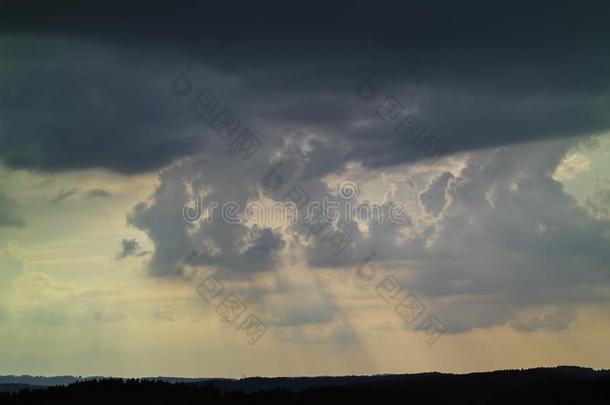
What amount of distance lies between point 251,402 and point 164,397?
2001 cm

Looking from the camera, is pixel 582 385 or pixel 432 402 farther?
pixel 432 402

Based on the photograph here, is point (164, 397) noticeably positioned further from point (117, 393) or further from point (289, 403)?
point (289, 403)

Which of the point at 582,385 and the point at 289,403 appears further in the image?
the point at 289,403

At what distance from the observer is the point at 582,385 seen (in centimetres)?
18212

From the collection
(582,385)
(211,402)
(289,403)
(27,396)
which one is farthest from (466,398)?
(27,396)

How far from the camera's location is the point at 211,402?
19538 centimetres

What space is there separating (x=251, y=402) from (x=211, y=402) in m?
9.17

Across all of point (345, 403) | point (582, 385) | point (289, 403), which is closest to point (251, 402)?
point (289, 403)

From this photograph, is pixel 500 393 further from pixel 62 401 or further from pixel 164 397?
pixel 62 401

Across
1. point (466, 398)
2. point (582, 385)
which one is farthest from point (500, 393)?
point (582, 385)

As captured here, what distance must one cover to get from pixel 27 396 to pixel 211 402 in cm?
4235

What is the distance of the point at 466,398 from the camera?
199 m

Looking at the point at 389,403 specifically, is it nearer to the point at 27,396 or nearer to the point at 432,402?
the point at 432,402

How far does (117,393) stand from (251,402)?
30454mm
